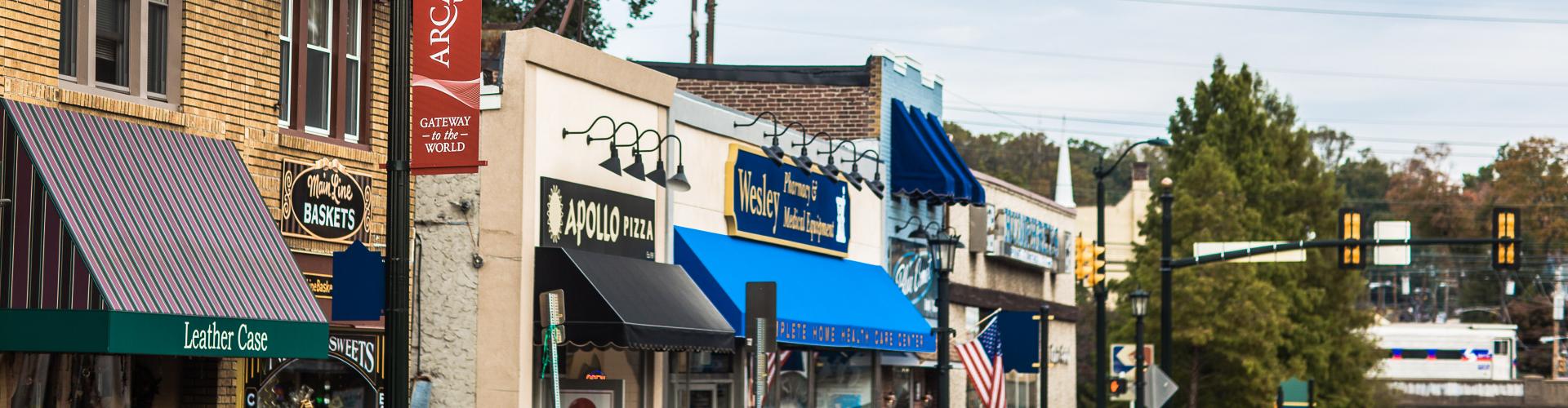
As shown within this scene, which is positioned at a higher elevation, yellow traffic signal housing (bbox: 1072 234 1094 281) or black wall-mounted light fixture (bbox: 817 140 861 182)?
black wall-mounted light fixture (bbox: 817 140 861 182)

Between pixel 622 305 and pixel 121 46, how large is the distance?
5837 millimetres

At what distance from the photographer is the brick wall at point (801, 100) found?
98.0 feet

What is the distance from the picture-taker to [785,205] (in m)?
24.6

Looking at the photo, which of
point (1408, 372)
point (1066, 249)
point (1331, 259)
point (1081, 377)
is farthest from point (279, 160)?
point (1408, 372)

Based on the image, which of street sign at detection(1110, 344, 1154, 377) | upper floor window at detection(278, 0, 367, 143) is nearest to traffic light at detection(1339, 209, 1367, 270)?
street sign at detection(1110, 344, 1154, 377)

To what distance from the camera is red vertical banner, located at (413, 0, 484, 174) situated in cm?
1227

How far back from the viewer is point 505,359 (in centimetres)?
1836

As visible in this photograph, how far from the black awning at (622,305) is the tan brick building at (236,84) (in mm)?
2148

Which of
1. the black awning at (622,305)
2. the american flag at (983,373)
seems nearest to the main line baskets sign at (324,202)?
the black awning at (622,305)

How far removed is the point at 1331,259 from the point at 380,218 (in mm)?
37095

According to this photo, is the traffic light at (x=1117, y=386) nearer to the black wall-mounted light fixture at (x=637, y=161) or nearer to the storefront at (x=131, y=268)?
the black wall-mounted light fixture at (x=637, y=161)

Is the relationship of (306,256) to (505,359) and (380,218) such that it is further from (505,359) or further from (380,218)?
(505,359)

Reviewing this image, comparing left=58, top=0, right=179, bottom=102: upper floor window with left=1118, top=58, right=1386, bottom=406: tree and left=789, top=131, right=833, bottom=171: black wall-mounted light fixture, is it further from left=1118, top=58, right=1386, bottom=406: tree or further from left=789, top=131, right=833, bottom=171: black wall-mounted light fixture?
left=1118, top=58, right=1386, bottom=406: tree

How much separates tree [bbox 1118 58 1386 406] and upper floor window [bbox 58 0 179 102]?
3416 cm
